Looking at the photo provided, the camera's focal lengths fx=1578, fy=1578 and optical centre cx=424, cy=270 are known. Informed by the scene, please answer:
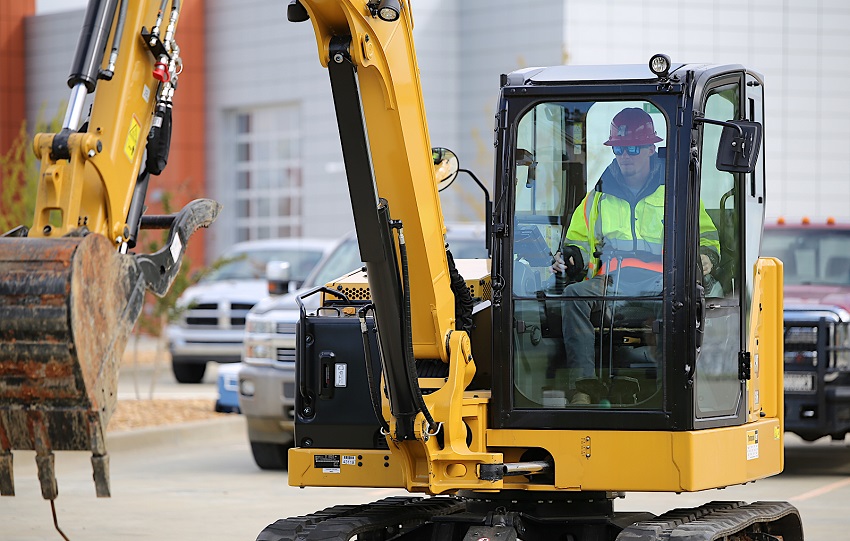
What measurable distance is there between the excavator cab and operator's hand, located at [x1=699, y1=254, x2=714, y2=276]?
0.10ft

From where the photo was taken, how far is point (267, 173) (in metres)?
41.5

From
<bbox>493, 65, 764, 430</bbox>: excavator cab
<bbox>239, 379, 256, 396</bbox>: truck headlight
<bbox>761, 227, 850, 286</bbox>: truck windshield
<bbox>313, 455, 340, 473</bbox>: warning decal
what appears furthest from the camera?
<bbox>761, 227, 850, 286</bbox>: truck windshield

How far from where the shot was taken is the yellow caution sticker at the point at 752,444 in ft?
26.4

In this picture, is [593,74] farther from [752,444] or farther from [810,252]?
[810,252]

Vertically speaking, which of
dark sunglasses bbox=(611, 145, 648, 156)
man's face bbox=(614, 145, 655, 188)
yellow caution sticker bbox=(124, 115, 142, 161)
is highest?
yellow caution sticker bbox=(124, 115, 142, 161)

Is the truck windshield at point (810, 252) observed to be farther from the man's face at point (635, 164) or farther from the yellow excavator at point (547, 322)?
the man's face at point (635, 164)

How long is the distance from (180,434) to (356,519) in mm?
9673

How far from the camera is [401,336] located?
7035mm

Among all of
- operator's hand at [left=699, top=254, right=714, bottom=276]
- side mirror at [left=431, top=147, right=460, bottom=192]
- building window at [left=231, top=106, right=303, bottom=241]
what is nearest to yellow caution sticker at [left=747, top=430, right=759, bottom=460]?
operator's hand at [left=699, top=254, right=714, bottom=276]

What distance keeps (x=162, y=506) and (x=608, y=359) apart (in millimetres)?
6014

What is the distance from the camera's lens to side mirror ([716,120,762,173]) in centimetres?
726

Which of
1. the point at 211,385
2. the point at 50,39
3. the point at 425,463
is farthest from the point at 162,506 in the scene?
the point at 50,39

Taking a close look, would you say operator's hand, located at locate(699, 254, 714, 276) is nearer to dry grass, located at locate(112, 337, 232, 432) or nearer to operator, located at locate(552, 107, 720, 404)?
operator, located at locate(552, 107, 720, 404)

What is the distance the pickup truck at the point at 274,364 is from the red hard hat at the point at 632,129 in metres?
5.60
